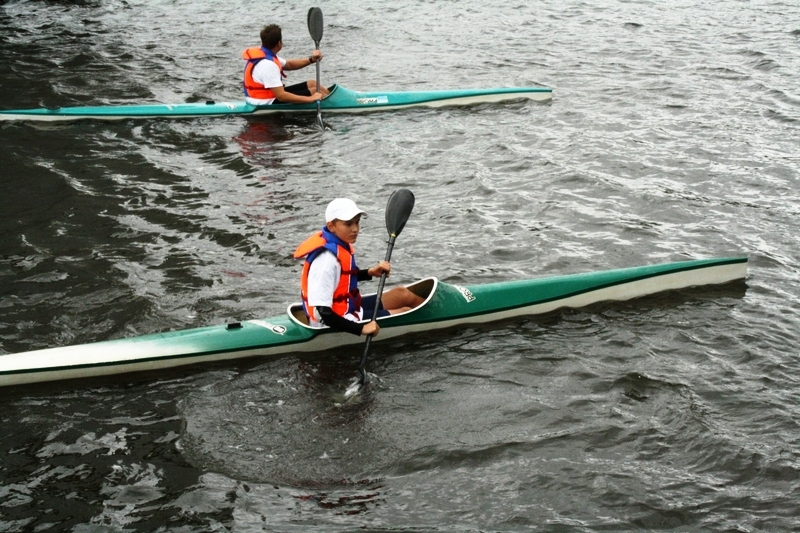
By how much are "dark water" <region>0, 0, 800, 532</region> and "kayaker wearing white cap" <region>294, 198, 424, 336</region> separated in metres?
0.39

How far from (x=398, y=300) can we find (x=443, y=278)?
101 centimetres

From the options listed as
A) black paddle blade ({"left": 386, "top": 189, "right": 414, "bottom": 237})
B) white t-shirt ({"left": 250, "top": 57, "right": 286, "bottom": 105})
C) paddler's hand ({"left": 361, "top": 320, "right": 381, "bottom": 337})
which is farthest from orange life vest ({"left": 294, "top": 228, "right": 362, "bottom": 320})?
white t-shirt ({"left": 250, "top": 57, "right": 286, "bottom": 105})

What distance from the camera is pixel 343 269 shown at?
5344 mm

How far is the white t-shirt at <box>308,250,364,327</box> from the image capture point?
17.1 ft

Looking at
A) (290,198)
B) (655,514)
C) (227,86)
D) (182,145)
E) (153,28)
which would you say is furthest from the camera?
(153,28)

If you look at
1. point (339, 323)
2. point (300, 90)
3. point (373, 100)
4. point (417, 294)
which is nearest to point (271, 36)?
point (300, 90)

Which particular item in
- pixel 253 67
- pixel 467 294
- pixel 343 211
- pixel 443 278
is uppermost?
pixel 253 67

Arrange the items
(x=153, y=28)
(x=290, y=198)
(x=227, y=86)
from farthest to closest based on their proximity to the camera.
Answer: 1. (x=153, y=28)
2. (x=227, y=86)
3. (x=290, y=198)

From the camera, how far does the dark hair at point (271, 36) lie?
394 inches

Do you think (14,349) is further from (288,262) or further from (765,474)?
(765,474)

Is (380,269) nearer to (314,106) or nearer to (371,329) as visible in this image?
(371,329)

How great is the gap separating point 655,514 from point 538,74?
9.08m

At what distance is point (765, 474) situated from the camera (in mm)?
4594

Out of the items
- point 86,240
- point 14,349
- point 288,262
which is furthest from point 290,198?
point 14,349
